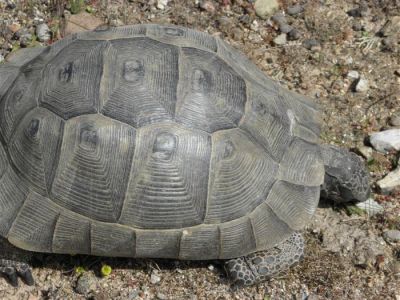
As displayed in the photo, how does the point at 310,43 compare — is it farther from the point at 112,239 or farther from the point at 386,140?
the point at 112,239

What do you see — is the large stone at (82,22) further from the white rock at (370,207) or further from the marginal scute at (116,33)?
the white rock at (370,207)

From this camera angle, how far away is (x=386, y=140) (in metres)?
5.30

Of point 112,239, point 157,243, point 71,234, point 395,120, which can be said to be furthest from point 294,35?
point 71,234

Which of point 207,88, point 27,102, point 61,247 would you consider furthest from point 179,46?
point 61,247

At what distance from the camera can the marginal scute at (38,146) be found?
4.06 m

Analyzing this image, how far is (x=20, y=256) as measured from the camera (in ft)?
15.5

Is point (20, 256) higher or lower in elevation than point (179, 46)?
lower

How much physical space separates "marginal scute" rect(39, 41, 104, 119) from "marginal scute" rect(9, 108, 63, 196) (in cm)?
9

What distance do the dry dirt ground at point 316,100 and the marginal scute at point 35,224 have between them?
483 mm

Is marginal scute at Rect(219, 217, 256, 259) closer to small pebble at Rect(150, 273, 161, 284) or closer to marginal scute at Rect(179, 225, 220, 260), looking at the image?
marginal scute at Rect(179, 225, 220, 260)

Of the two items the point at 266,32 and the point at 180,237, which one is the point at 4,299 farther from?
A: the point at 266,32

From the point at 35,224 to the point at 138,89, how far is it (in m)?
1.22

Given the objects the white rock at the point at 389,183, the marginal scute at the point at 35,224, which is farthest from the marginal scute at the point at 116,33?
the white rock at the point at 389,183

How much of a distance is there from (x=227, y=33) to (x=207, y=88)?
209cm
